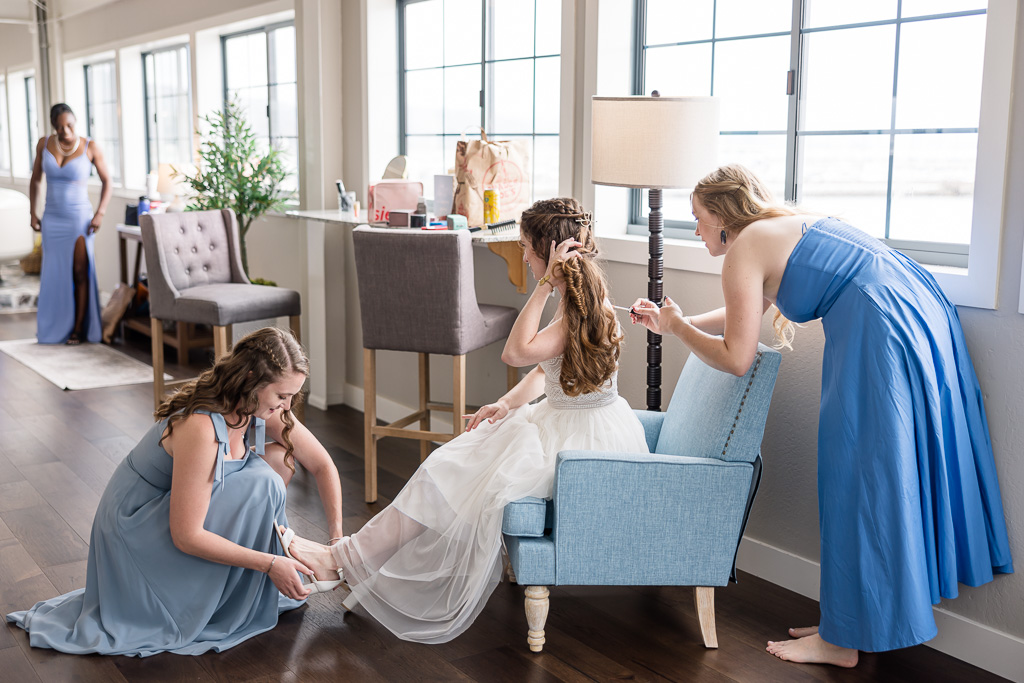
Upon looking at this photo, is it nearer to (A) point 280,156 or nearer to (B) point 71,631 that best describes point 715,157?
(B) point 71,631

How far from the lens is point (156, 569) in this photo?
93.6 inches

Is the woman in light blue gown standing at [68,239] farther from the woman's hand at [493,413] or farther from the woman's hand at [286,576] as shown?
the woman's hand at [286,576]

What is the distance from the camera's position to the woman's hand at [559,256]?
2.44 metres

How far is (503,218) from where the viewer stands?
3615 mm

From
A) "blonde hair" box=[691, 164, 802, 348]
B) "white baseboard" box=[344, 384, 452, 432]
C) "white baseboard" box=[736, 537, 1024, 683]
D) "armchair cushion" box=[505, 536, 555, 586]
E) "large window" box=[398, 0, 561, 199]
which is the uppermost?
"large window" box=[398, 0, 561, 199]

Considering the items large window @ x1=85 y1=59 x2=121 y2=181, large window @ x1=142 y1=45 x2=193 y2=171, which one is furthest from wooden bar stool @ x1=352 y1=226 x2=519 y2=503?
large window @ x1=85 y1=59 x2=121 y2=181

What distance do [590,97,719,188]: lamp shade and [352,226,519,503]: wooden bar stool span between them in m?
0.76

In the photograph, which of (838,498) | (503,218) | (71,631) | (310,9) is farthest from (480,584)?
(310,9)

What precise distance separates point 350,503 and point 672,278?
1409mm

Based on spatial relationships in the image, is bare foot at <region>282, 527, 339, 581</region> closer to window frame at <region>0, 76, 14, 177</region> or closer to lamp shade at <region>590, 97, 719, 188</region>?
lamp shade at <region>590, 97, 719, 188</region>

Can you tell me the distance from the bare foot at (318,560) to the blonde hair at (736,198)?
1.34 meters

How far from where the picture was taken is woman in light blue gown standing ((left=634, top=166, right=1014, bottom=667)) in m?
2.15

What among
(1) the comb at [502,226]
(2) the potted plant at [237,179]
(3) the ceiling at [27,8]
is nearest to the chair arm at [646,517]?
(1) the comb at [502,226]

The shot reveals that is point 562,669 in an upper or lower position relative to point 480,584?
lower
